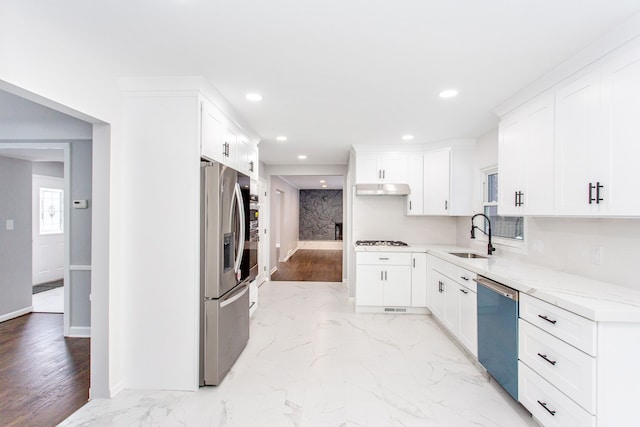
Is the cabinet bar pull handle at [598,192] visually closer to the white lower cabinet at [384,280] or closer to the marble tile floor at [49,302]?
the white lower cabinet at [384,280]

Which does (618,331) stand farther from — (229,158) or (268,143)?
(268,143)

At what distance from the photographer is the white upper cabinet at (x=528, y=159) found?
2.21 meters

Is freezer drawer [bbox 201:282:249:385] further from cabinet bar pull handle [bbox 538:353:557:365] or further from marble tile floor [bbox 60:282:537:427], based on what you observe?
cabinet bar pull handle [bbox 538:353:557:365]

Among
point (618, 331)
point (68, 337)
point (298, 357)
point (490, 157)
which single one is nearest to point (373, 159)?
point (490, 157)

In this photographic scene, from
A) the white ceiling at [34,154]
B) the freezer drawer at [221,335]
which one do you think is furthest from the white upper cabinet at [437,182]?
the white ceiling at [34,154]

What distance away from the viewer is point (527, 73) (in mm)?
2160

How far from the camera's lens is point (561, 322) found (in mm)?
1696

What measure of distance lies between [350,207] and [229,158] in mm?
2714

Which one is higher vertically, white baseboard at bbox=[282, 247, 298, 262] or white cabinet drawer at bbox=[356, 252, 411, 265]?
white cabinet drawer at bbox=[356, 252, 411, 265]

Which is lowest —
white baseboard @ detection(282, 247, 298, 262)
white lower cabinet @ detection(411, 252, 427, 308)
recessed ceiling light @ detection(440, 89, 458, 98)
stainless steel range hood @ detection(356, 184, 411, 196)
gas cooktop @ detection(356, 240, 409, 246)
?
white baseboard @ detection(282, 247, 298, 262)

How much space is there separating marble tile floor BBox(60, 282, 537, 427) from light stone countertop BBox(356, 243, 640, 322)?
2.99 ft

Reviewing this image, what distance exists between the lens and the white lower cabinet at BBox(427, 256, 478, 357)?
275cm

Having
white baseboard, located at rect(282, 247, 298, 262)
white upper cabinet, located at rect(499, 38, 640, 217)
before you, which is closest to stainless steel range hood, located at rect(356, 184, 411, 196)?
white upper cabinet, located at rect(499, 38, 640, 217)

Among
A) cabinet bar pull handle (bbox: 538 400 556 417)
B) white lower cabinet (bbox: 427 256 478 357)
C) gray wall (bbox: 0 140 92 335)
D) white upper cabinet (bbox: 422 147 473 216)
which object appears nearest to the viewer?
cabinet bar pull handle (bbox: 538 400 556 417)
